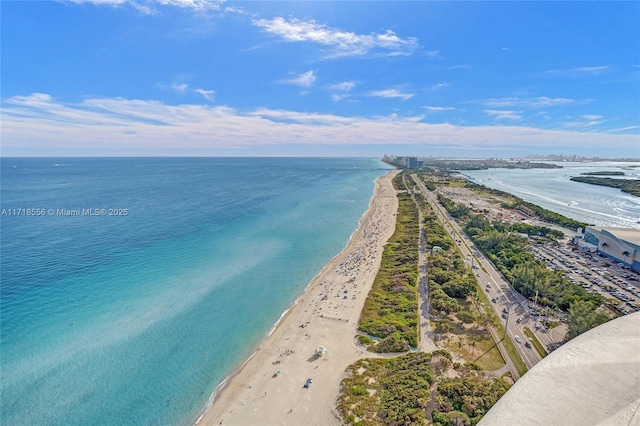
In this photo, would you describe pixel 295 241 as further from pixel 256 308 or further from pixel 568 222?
pixel 568 222

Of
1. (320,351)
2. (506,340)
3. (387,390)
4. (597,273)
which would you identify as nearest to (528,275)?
(506,340)

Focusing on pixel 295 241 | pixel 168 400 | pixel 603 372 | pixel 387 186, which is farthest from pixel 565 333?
pixel 387 186

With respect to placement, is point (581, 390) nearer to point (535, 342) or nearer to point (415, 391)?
point (415, 391)

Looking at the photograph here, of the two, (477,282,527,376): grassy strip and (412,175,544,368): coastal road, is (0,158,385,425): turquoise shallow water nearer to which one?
(477,282,527,376): grassy strip

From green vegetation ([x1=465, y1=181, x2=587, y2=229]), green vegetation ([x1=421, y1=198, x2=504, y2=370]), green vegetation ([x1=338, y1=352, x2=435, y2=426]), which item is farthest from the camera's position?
green vegetation ([x1=465, y1=181, x2=587, y2=229])

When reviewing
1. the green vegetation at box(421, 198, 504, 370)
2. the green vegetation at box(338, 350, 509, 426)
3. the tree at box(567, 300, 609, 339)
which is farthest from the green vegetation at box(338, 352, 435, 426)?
the tree at box(567, 300, 609, 339)

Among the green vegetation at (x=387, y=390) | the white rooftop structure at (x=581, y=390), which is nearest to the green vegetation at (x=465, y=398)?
the green vegetation at (x=387, y=390)

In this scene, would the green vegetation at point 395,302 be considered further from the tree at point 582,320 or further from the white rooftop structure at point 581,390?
the white rooftop structure at point 581,390
